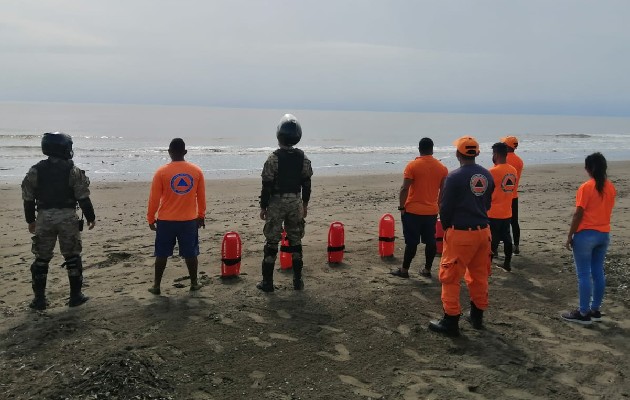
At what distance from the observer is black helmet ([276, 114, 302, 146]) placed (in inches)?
250

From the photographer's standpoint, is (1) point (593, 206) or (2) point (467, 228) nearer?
(2) point (467, 228)

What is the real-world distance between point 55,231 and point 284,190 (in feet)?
9.00

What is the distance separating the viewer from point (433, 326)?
18.0ft

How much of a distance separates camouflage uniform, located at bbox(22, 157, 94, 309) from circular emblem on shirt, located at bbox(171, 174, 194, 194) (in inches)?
38.4

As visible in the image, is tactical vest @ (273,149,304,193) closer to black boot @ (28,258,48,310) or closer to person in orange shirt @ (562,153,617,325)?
black boot @ (28,258,48,310)

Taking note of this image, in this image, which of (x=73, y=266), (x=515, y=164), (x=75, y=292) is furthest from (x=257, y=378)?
(x=515, y=164)

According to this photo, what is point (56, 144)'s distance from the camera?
19.3 feet

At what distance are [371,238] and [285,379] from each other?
5.79 metres

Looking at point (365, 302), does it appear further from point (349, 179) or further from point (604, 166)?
point (349, 179)

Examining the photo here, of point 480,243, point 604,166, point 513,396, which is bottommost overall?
point 513,396

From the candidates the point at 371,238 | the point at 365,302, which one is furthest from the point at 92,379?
the point at 371,238

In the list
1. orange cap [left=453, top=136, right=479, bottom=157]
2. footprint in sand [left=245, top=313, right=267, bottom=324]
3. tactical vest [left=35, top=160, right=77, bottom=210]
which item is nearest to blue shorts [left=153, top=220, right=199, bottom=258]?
tactical vest [left=35, top=160, right=77, bottom=210]

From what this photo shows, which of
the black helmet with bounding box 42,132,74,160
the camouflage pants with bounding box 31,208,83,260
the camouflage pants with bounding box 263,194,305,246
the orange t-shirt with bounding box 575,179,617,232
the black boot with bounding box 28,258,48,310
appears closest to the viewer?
the orange t-shirt with bounding box 575,179,617,232

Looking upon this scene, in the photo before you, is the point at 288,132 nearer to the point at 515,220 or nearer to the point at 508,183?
the point at 508,183
